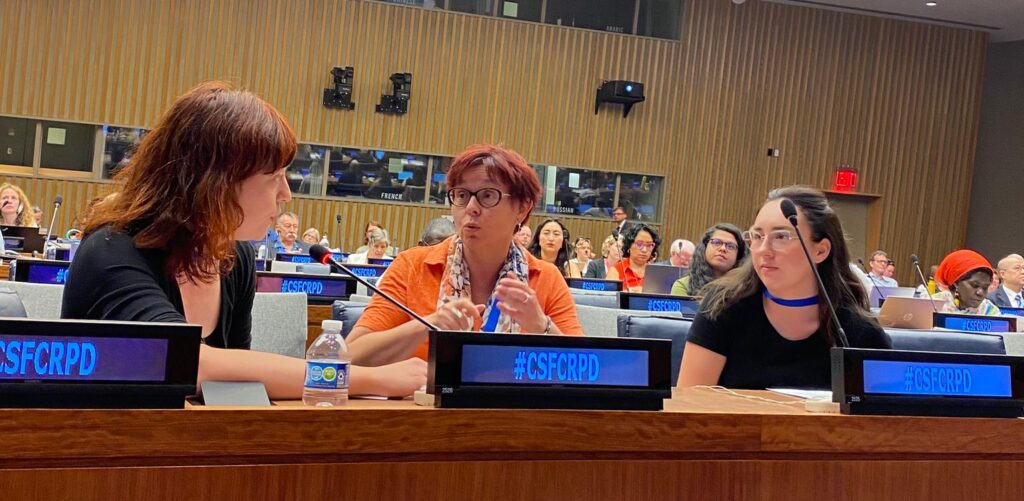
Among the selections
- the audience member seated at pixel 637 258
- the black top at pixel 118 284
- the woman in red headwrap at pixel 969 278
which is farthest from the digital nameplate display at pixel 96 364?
the audience member seated at pixel 637 258

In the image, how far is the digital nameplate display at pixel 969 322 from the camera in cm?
583

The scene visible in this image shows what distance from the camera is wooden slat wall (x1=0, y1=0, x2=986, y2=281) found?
42.6 feet

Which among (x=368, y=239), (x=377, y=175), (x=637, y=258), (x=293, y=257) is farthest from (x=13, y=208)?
(x=377, y=175)

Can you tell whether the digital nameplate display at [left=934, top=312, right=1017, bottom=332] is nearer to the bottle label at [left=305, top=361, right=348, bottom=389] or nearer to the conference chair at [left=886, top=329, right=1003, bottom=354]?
the conference chair at [left=886, top=329, right=1003, bottom=354]

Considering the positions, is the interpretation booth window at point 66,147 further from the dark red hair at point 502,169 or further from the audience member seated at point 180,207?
the audience member seated at point 180,207

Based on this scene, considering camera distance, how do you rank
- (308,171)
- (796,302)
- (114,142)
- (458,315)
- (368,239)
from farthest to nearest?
(308,171), (114,142), (368,239), (796,302), (458,315)

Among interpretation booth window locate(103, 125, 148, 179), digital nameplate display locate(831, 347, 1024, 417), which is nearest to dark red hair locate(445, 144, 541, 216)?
digital nameplate display locate(831, 347, 1024, 417)

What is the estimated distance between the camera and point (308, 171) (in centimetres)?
1362

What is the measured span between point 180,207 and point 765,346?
4.87 ft

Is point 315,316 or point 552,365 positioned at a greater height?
point 552,365

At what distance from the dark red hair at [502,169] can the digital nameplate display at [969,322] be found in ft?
12.5

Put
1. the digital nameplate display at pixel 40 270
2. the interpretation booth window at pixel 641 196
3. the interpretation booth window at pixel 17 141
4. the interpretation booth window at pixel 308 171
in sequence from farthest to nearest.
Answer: the interpretation booth window at pixel 641 196, the interpretation booth window at pixel 308 171, the interpretation booth window at pixel 17 141, the digital nameplate display at pixel 40 270

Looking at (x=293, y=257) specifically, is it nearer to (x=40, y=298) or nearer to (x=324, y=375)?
(x=40, y=298)

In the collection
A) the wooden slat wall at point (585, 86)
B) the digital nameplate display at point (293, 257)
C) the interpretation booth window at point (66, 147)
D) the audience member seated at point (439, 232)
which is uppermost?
the wooden slat wall at point (585, 86)
